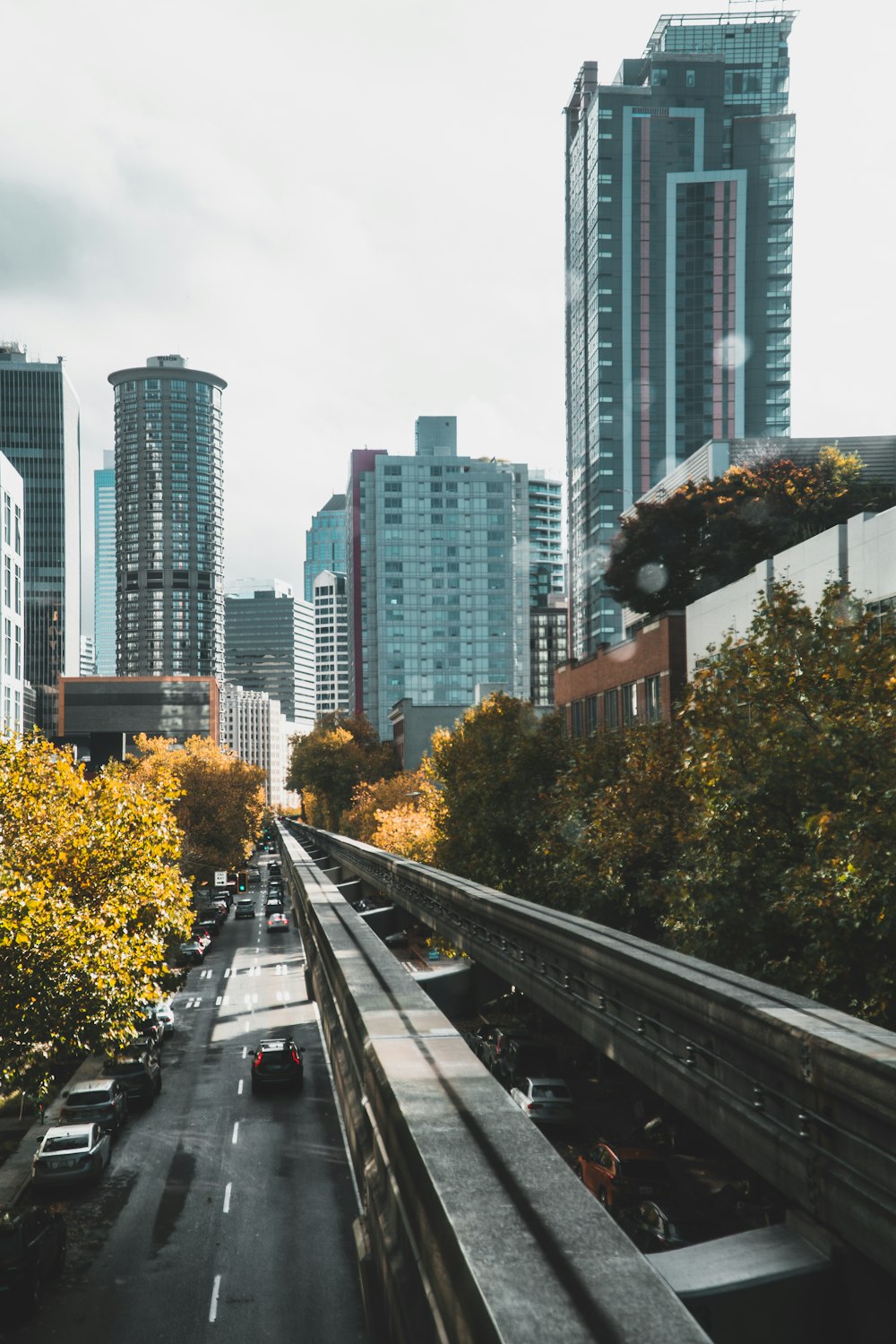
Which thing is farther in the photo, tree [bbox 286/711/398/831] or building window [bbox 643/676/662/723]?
tree [bbox 286/711/398/831]

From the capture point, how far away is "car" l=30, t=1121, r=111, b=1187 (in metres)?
23.0

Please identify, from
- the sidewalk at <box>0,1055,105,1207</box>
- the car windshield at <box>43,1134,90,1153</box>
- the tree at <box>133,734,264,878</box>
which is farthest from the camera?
the tree at <box>133,734,264,878</box>

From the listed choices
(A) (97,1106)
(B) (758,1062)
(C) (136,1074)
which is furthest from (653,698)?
(B) (758,1062)

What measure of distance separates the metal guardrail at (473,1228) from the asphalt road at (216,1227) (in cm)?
694

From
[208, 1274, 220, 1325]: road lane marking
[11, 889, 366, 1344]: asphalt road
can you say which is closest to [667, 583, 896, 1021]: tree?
[11, 889, 366, 1344]: asphalt road

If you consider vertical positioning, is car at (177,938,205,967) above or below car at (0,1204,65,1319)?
below

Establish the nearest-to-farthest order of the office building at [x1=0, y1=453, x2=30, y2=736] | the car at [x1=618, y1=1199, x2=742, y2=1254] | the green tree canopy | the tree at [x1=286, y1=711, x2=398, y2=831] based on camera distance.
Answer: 1. the car at [x1=618, y1=1199, x2=742, y2=1254]
2. the green tree canopy
3. the office building at [x1=0, y1=453, x2=30, y2=736]
4. the tree at [x1=286, y1=711, x2=398, y2=831]

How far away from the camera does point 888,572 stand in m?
28.0

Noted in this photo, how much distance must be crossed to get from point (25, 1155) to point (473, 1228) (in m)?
24.1

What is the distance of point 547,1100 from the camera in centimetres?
2466

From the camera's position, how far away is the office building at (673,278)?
161m

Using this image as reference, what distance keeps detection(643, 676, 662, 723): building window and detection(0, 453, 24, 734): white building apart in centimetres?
5819

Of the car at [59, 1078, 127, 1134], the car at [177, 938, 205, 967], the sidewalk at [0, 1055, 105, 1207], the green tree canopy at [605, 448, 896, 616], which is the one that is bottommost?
the car at [177, 938, 205, 967]

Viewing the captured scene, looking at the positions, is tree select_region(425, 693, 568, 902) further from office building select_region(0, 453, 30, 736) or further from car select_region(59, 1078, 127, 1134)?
office building select_region(0, 453, 30, 736)
